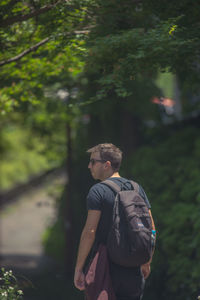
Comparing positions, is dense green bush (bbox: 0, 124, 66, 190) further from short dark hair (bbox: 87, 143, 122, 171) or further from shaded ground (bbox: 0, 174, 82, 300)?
short dark hair (bbox: 87, 143, 122, 171)

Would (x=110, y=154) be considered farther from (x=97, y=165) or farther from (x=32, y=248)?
(x=32, y=248)

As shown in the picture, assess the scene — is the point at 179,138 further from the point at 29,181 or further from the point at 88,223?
the point at 29,181

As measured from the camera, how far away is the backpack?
4.37 metres

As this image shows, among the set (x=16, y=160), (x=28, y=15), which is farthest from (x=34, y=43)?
(x=16, y=160)

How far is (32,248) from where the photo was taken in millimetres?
17328

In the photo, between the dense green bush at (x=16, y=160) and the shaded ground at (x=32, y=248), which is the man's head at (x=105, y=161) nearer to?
the shaded ground at (x=32, y=248)

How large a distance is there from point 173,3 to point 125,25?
81 centimetres

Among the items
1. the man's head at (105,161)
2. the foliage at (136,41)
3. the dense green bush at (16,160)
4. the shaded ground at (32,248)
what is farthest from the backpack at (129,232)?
the dense green bush at (16,160)

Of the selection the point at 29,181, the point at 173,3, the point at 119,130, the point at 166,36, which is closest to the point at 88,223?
the point at 166,36

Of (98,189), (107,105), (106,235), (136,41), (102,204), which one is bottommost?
(107,105)

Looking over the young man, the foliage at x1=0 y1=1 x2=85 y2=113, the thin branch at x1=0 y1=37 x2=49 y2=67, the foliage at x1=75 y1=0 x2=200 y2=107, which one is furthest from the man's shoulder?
the thin branch at x1=0 y1=37 x2=49 y2=67

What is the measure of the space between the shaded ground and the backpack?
1.20 m

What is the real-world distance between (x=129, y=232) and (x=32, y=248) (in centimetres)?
1349

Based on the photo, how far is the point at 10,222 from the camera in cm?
2231
